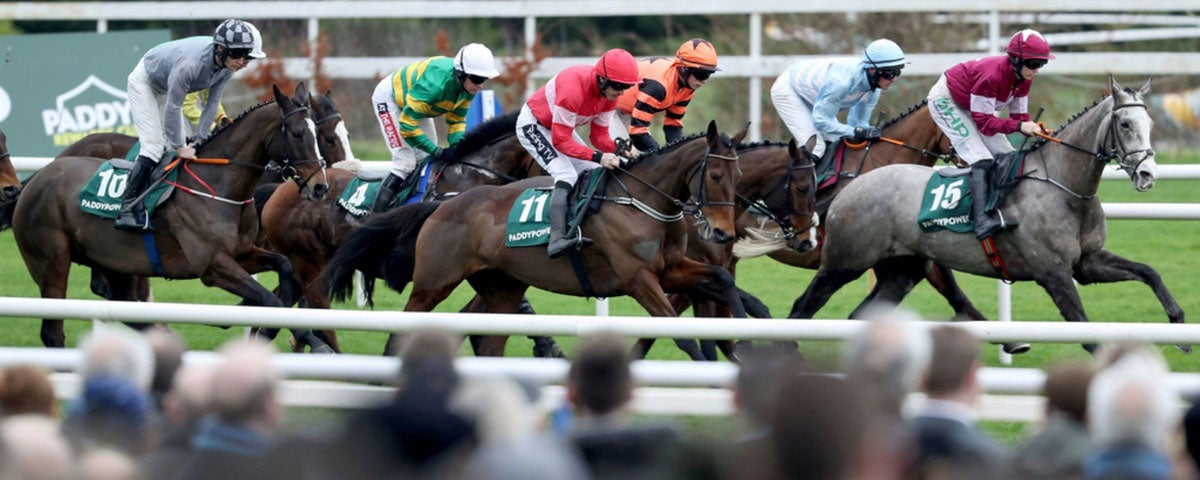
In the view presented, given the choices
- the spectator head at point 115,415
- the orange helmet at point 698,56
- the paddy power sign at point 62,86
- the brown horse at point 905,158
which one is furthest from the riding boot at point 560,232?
the paddy power sign at point 62,86

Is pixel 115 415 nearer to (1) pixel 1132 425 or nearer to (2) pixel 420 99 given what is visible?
(1) pixel 1132 425

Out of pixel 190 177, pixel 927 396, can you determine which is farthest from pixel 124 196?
pixel 927 396

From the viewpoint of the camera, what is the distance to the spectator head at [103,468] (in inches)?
116

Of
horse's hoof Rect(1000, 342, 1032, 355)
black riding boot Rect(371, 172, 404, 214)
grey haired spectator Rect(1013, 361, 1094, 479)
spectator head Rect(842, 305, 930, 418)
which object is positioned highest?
spectator head Rect(842, 305, 930, 418)

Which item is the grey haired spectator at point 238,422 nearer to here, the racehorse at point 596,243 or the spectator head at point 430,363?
the spectator head at point 430,363

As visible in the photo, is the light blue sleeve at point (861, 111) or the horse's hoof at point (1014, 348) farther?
the light blue sleeve at point (861, 111)

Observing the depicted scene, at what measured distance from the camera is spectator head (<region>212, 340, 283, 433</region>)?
10.3 ft

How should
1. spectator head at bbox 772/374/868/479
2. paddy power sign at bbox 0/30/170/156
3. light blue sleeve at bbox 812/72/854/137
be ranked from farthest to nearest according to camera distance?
paddy power sign at bbox 0/30/170/156, light blue sleeve at bbox 812/72/854/137, spectator head at bbox 772/374/868/479

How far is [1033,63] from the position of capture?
8156mm

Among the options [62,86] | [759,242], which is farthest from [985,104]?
[62,86]

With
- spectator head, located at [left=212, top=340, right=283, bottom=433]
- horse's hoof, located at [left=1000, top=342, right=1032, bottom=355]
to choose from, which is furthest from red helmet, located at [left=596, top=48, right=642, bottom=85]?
spectator head, located at [left=212, top=340, right=283, bottom=433]

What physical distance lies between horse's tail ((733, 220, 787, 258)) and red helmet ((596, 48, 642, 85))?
4.00ft

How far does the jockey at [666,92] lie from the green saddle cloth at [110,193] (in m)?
2.26

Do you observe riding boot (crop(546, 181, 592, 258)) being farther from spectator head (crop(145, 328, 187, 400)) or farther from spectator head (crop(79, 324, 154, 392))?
spectator head (crop(79, 324, 154, 392))
